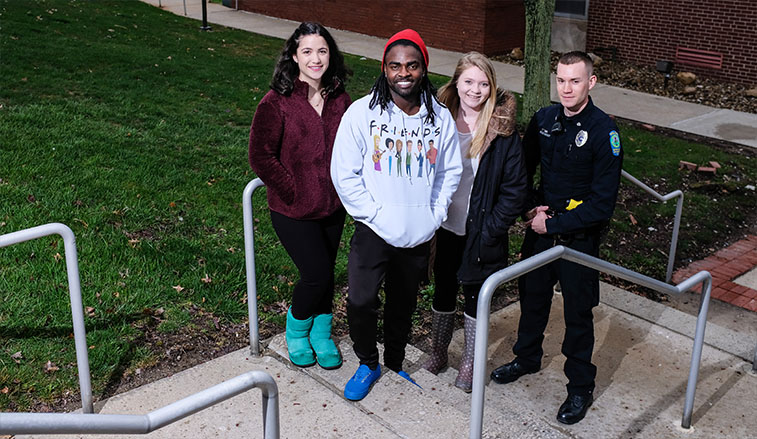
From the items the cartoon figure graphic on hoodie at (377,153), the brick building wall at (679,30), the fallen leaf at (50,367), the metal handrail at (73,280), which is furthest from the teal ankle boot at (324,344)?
the brick building wall at (679,30)

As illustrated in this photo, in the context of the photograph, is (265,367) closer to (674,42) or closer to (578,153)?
(578,153)

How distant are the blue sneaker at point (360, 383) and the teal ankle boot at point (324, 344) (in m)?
0.22

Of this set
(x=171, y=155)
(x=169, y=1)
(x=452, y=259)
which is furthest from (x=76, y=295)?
(x=169, y=1)

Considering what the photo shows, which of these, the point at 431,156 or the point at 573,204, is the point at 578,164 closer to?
the point at 573,204

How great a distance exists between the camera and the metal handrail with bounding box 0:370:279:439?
1.87 meters

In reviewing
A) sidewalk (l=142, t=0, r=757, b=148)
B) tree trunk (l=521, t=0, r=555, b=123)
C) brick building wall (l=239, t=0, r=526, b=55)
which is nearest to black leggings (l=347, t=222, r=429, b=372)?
tree trunk (l=521, t=0, r=555, b=123)

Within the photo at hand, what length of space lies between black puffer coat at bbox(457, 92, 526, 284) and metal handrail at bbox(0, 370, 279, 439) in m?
1.67

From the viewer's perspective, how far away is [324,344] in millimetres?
4086

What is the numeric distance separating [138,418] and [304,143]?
1911 millimetres

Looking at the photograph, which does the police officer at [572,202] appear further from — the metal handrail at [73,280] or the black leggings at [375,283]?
the metal handrail at [73,280]

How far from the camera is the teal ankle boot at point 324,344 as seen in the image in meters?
4.04

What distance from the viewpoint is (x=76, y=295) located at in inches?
137

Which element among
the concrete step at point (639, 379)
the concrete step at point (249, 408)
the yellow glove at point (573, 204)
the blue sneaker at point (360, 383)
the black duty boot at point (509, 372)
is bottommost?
the concrete step at point (639, 379)

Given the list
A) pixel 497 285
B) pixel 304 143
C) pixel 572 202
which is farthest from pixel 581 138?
pixel 304 143
